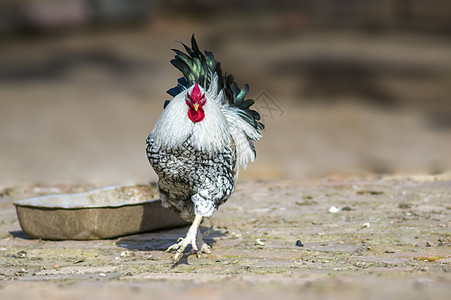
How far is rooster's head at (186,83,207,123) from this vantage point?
4.73 meters

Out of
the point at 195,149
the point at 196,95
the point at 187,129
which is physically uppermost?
the point at 196,95

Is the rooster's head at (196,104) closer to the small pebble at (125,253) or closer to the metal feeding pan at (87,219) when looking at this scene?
the metal feeding pan at (87,219)

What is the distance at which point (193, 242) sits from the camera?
4.64 metres

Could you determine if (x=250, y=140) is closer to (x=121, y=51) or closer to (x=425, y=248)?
(x=425, y=248)

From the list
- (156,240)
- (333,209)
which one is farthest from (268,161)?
(156,240)

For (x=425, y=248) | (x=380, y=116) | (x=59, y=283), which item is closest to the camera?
(x=59, y=283)

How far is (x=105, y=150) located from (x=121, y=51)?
10.2ft

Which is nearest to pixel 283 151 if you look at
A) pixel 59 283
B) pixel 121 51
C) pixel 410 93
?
pixel 410 93

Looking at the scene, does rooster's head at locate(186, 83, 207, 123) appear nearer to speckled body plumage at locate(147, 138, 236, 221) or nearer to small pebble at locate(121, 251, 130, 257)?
speckled body plumage at locate(147, 138, 236, 221)

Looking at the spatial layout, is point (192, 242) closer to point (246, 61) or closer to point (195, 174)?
point (195, 174)

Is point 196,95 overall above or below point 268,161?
above

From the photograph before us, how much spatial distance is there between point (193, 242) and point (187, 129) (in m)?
0.85

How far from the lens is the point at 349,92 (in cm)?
1265

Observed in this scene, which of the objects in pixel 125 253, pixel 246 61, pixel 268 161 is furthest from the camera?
pixel 246 61
